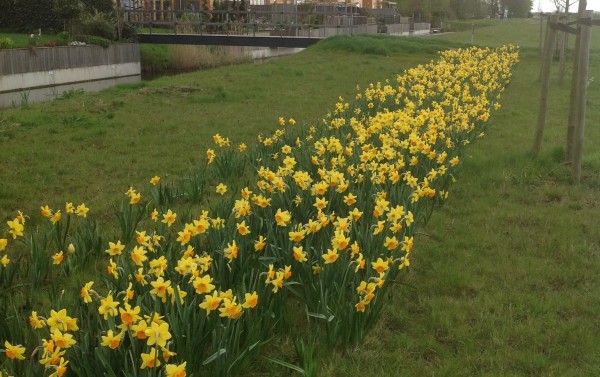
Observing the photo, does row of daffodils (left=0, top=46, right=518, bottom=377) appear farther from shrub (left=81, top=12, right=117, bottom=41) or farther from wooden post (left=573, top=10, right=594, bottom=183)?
shrub (left=81, top=12, right=117, bottom=41)

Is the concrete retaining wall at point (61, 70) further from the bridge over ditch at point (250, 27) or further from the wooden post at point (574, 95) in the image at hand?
the wooden post at point (574, 95)

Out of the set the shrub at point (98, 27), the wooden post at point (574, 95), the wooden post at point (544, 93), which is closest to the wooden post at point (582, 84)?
the wooden post at point (574, 95)

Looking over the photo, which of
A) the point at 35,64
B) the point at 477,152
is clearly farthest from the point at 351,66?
the point at 477,152

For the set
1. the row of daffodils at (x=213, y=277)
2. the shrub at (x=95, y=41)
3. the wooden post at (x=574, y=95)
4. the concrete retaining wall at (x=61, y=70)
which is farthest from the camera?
the shrub at (x=95, y=41)

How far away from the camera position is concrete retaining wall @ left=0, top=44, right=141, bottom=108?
2092 cm

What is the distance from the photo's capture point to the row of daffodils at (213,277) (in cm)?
274

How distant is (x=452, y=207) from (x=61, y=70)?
20593mm

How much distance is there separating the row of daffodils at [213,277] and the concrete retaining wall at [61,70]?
48.0 ft

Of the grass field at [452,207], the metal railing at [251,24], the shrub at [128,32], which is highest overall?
the metal railing at [251,24]

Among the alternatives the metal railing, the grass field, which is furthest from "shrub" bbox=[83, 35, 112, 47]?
the grass field

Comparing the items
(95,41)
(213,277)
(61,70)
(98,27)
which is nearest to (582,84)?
(213,277)

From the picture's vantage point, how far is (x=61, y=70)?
77.4 feet

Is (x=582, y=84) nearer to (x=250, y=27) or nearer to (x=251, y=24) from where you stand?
(x=251, y=24)

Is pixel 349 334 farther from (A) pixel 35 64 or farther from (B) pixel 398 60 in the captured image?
(A) pixel 35 64
